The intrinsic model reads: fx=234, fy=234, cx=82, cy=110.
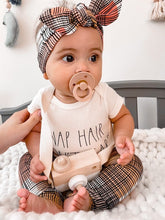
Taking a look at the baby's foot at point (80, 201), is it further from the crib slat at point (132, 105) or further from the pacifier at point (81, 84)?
the crib slat at point (132, 105)

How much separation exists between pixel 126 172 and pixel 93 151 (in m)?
0.09

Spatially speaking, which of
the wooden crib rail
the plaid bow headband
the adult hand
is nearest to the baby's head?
the plaid bow headband

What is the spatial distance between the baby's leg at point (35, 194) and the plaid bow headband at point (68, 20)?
0.26 meters

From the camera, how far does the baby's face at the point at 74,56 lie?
494 millimetres

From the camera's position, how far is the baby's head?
1.60 ft

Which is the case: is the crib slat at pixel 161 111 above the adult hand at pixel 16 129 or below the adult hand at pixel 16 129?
below

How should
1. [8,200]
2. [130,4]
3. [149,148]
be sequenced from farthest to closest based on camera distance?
1. [130,4]
2. [149,148]
3. [8,200]

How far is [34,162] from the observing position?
53 centimetres

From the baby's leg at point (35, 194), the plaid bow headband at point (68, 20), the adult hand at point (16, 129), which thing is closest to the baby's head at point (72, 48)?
the plaid bow headband at point (68, 20)

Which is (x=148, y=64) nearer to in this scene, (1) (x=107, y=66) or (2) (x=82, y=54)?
(1) (x=107, y=66)

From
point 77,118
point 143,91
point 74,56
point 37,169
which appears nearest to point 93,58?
point 74,56

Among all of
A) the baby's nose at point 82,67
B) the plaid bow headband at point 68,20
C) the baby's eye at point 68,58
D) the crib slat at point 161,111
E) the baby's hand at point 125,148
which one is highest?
the plaid bow headband at point 68,20

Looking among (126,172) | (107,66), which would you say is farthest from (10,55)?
(126,172)

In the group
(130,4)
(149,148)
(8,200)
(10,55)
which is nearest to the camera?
(8,200)
